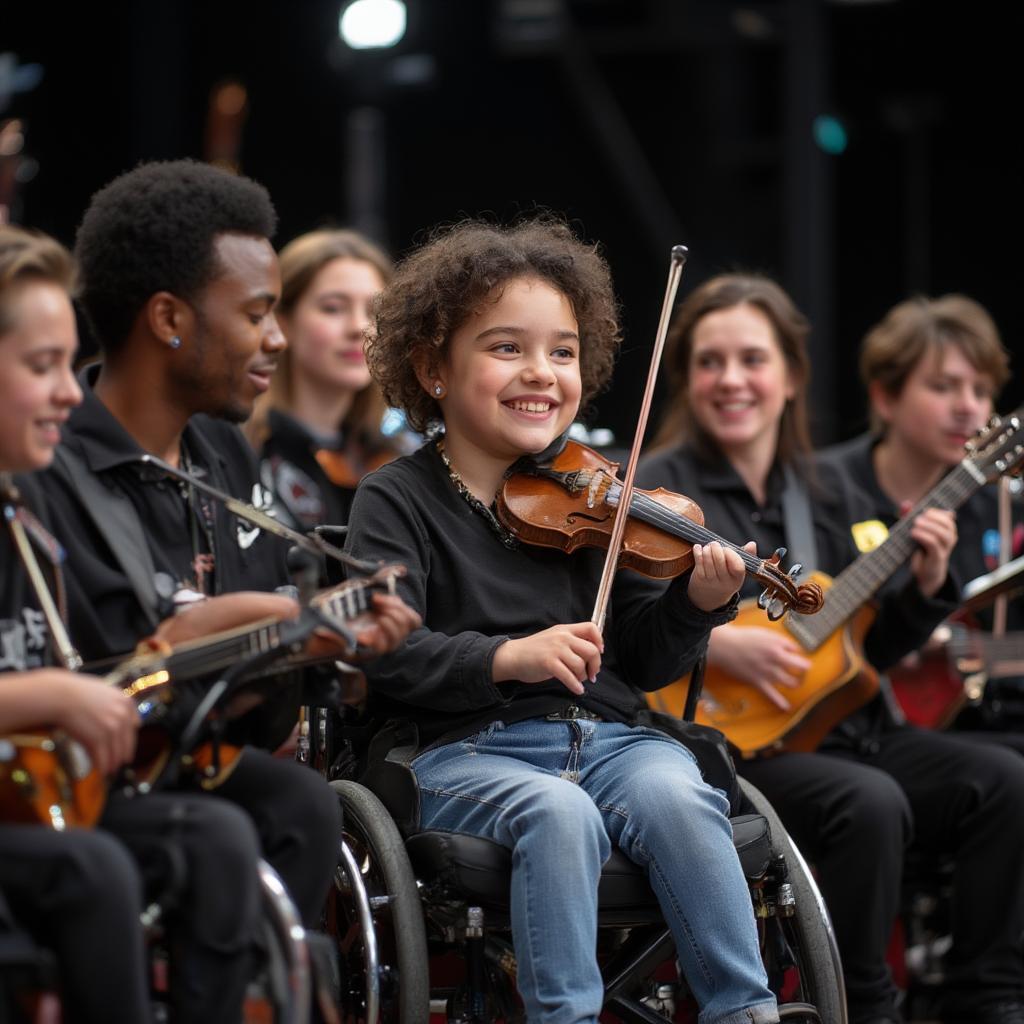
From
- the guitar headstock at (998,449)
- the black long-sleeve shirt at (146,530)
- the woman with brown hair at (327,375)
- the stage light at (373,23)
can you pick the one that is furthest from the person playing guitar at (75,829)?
the stage light at (373,23)

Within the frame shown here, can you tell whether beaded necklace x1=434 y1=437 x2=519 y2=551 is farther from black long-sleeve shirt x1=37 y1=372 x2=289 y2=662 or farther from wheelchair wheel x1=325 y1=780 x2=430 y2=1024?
wheelchair wheel x1=325 y1=780 x2=430 y2=1024

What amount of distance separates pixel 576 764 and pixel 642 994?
0.38 meters

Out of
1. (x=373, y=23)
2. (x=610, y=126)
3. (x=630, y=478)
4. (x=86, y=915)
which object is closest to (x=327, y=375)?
(x=630, y=478)

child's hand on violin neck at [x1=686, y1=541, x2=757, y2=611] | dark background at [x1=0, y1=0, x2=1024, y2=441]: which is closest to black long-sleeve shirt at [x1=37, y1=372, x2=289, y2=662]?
child's hand on violin neck at [x1=686, y1=541, x2=757, y2=611]

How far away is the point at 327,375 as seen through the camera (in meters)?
4.35

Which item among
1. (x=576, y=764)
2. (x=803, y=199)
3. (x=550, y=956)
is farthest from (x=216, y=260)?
(x=803, y=199)

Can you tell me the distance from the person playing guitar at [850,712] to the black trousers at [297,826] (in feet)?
4.12

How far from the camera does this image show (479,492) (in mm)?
2807

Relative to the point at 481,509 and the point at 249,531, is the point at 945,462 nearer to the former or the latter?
the point at 481,509

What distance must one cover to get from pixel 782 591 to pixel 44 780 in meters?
1.25

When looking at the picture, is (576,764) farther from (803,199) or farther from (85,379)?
(803,199)

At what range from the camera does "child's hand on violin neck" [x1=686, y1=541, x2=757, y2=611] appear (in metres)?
2.63

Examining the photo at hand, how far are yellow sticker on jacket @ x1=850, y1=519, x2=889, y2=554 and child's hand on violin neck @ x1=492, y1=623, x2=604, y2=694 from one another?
135cm

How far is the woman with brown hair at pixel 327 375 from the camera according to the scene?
13.8ft
